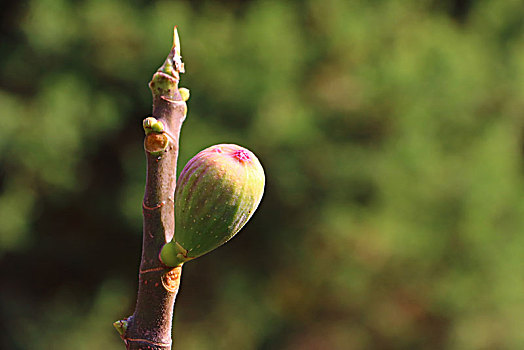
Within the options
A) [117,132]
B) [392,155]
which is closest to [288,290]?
[392,155]

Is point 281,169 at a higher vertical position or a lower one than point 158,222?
higher

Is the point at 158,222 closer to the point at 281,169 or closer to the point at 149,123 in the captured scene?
the point at 149,123

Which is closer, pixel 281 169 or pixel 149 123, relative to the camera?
pixel 149 123

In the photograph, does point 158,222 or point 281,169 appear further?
point 281,169

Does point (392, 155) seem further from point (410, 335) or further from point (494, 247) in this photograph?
point (410, 335)

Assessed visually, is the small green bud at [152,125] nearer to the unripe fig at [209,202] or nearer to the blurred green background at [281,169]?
the unripe fig at [209,202]

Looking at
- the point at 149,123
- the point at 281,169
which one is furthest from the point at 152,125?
the point at 281,169

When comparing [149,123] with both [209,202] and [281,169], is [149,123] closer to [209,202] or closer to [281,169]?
[209,202]
